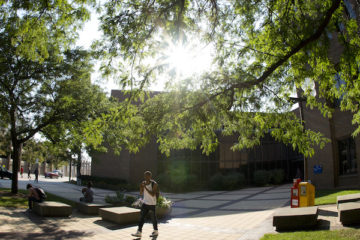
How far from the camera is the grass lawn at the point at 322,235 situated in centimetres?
574

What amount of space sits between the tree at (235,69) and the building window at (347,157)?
13.9 metres

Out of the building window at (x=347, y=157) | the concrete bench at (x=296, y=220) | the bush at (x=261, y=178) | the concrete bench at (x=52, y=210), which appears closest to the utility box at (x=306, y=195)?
the concrete bench at (x=296, y=220)

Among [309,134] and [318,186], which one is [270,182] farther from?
[309,134]

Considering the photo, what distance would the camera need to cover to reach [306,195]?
33.4 ft

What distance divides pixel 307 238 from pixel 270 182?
26.1 metres

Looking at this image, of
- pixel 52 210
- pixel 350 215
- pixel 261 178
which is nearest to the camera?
pixel 350 215

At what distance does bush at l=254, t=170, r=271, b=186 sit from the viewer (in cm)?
2900

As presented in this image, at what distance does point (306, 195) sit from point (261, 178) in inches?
764

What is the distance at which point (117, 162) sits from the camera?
3384 cm

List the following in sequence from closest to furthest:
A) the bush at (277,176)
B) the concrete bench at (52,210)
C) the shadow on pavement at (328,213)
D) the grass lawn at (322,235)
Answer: the grass lawn at (322,235), the shadow on pavement at (328,213), the concrete bench at (52,210), the bush at (277,176)

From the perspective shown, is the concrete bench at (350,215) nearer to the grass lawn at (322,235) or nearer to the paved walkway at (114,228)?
the grass lawn at (322,235)

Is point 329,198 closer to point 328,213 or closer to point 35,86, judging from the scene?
point 328,213

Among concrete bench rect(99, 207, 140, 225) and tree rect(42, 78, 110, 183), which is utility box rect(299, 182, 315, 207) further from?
tree rect(42, 78, 110, 183)

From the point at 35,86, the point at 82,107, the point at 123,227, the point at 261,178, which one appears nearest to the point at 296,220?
the point at 123,227
